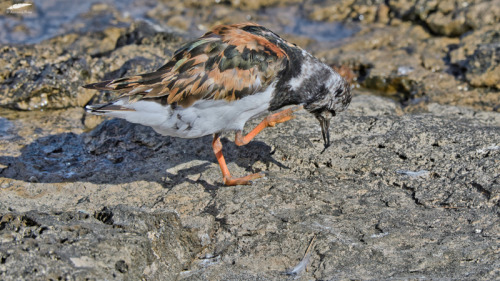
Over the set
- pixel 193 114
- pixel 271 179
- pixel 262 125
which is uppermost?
pixel 193 114

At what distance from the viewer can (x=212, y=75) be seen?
466 cm

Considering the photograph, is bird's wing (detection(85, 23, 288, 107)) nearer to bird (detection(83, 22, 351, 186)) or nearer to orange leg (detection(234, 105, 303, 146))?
bird (detection(83, 22, 351, 186))

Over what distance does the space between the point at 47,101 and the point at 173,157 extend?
7.59 feet

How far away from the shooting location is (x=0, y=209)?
428 centimetres

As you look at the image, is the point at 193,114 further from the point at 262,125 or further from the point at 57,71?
the point at 57,71

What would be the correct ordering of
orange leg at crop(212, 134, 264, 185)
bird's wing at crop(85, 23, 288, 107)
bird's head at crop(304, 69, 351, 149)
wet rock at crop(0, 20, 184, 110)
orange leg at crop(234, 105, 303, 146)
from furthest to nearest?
wet rock at crop(0, 20, 184, 110)
bird's head at crop(304, 69, 351, 149)
orange leg at crop(234, 105, 303, 146)
orange leg at crop(212, 134, 264, 185)
bird's wing at crop(85, 23, 288, 107)

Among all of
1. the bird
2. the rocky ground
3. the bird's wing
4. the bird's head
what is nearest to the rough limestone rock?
the rocky ground

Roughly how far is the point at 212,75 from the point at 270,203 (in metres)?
1.24

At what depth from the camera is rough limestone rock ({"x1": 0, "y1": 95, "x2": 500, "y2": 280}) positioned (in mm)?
3594

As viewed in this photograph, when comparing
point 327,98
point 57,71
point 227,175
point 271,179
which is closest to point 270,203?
point 271,179

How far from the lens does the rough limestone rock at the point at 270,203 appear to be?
11.8 ft

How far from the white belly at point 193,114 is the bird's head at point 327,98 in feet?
1.94

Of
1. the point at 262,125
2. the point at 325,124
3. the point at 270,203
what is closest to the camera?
the point at 270,203

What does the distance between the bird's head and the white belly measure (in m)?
0.59
